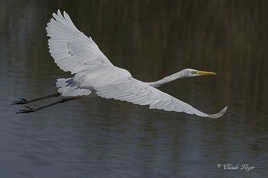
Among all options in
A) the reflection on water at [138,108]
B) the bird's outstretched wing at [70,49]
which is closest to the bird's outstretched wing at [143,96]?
the bird's outstretched wing at [70,49]

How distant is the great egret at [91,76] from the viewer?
27.1ft

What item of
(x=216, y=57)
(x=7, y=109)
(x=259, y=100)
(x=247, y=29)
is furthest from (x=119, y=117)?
(x=247, y=29)

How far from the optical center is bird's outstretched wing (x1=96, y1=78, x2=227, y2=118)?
791 centimetres

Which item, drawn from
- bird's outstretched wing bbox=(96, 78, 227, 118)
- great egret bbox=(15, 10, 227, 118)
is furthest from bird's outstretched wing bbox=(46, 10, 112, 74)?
bird's outstretched wing bbox=(96, 78, 227, 118)

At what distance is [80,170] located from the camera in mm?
12031

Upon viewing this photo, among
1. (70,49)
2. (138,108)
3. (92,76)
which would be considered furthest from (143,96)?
(138,108)

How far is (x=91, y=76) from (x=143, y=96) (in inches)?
49.2

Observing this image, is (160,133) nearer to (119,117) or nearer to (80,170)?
(119,117)

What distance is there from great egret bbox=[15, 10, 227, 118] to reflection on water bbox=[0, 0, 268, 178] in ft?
7.94

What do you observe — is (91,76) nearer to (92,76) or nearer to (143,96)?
(92,76)

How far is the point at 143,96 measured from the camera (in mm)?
8297

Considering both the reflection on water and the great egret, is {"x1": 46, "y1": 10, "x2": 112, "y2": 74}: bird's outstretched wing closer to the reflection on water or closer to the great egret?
the great egret

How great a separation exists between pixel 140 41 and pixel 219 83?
17.0 ft

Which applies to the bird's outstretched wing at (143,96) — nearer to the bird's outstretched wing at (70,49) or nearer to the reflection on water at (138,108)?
the bird's outstretched wing at (70,49)
